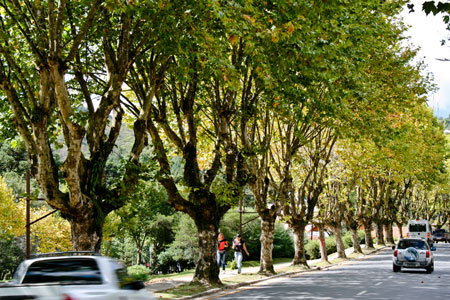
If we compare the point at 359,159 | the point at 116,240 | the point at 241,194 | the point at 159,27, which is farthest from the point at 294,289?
the point at 116,240

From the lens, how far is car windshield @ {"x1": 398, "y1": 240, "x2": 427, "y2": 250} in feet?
80.4

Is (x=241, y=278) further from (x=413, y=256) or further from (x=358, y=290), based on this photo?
(x=413, y=256)

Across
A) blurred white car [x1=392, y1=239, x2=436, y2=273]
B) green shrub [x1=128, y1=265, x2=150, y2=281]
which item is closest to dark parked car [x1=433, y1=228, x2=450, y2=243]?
green shrub [x1=128, y1=265, x2=150, y2=281]

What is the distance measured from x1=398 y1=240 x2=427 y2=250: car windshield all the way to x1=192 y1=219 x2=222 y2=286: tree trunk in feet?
33.5

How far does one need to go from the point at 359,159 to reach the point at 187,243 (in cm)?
2073

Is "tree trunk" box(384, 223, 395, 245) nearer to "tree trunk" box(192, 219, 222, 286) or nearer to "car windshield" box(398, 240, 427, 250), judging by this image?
"car windshield" box(398, 240, 427, 250)

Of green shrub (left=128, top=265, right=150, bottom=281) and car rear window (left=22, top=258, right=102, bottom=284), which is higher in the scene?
car rear window (left=22, top=258, right=102, bottom=284)

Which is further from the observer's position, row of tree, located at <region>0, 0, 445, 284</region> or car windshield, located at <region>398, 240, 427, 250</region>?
car windshield, located at <region>398, 240, 427, 250</region>

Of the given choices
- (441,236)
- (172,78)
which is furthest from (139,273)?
(441,236)

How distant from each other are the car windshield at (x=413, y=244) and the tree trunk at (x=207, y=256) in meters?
10.2

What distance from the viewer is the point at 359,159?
3078cm

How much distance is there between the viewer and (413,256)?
2417 cm

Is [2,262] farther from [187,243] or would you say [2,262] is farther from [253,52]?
[253,52]

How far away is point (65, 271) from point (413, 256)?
19833 millimetres
